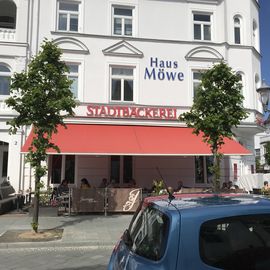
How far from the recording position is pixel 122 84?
63.7 ft

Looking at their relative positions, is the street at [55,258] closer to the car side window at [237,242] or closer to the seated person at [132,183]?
the car side window at [237,242]

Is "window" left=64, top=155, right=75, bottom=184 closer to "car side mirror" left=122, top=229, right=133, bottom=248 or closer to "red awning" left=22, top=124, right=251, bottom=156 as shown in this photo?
"red awning" left=22, top=124, right=251, bottom=156

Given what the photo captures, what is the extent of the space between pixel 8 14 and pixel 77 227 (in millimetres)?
14653

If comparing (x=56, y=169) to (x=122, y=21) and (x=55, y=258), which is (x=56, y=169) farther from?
(x=55, y=258)

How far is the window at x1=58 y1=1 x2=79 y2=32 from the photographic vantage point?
1930 centimetres

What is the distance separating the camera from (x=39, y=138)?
11.4 metres

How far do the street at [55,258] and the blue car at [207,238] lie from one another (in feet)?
16.2

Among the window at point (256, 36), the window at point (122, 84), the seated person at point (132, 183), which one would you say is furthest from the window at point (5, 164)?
the window at point (256, 36)

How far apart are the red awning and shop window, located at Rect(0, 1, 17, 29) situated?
25.2 feet

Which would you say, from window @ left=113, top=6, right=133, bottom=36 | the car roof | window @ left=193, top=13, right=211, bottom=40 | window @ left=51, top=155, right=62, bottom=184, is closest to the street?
the car roof

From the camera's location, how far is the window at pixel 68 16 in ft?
63.3

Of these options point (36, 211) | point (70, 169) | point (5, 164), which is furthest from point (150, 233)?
point (5, 164)

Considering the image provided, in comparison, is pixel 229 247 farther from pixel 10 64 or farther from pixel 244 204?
pixel 10 64

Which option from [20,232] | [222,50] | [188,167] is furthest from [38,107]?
[222,50]
